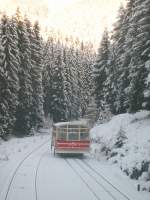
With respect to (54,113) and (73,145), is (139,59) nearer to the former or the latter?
(73,145)

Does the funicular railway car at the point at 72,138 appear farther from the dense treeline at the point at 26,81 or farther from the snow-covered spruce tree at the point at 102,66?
the snow-covered spruce tree at the point at 102,66

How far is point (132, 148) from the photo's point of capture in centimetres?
2580

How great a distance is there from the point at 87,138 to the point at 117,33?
73.1 feet

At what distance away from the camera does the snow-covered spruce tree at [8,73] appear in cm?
4441

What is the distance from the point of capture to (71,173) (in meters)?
23.6

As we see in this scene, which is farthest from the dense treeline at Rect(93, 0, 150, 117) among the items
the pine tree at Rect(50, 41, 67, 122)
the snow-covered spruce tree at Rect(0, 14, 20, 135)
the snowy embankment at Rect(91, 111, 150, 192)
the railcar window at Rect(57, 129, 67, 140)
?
the pine tree at Rect(50, 41, 67, 122)

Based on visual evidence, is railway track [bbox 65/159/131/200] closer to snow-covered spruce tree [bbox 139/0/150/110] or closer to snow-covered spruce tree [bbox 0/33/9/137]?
snow-covered spruce tree [bbox 139/0/150/110]

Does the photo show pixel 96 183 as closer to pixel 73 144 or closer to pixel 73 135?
pixel 73 144

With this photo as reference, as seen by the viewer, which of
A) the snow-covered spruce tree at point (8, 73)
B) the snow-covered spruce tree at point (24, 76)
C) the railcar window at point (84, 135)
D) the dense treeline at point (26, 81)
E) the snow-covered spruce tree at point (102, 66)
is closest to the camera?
the railcar window at point (84, 135)

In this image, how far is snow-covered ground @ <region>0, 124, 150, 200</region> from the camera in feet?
56.4

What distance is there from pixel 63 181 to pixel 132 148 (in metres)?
6.26

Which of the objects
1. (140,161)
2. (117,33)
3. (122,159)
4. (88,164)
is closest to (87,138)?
(88,164)

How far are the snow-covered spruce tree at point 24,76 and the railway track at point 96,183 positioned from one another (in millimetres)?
23991

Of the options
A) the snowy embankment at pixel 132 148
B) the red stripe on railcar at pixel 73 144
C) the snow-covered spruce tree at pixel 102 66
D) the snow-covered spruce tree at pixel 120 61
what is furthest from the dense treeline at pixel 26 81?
the red stripe on railcar at pixel 73 144
